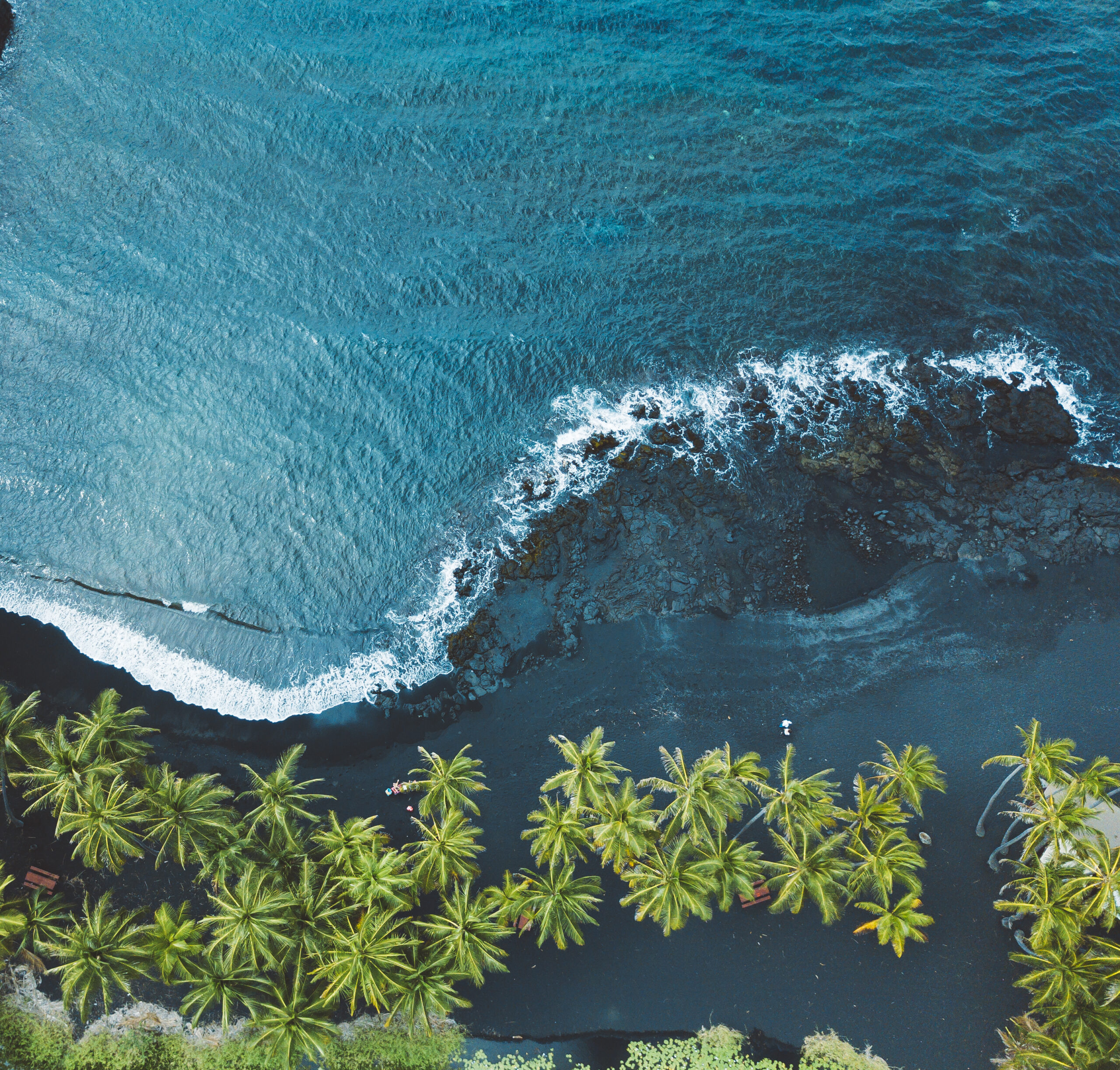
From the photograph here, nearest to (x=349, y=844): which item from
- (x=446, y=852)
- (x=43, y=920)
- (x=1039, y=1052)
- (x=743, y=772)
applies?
(x=446, y=852)

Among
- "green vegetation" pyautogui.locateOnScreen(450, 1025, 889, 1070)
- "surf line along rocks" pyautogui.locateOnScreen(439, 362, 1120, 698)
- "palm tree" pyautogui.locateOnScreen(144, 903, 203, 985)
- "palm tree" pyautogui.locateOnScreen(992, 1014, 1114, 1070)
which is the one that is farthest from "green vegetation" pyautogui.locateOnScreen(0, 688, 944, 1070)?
"surf line along rocks" pyautogui.locateOnScreen(439, 362, 1120, 698)

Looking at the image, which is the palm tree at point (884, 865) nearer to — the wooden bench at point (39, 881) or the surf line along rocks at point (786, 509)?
the surf line along rocks at point (786, 509)

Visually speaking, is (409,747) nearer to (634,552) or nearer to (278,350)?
(634,552)

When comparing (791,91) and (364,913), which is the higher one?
(791,91)

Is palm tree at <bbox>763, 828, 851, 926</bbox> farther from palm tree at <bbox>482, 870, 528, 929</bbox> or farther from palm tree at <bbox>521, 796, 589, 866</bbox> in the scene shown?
palm tree at <bbox>482, 870, 528, 929</bbox>

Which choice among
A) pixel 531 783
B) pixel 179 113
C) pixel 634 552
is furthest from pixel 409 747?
pixel 179 113
